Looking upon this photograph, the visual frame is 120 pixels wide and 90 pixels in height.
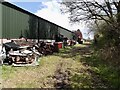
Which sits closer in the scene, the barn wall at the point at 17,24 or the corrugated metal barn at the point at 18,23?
the corrugated metal barn at the point at 18,23

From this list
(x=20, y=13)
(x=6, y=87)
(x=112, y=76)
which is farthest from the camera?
(x=20, y=13)

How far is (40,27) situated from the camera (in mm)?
30562

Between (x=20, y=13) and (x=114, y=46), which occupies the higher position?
(x=20, y=13)

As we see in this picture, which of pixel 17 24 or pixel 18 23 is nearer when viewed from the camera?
pixel 17 24

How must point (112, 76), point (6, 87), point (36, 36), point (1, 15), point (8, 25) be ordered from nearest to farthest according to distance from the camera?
point (6, 87) < point (112, 76) < point (1, 15) < point (8, 25) < point (36, 36)

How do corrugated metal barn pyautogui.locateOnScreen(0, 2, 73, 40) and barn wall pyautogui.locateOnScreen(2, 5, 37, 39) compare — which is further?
barn wall pyautogui.locateOnScreen(2, 5, 37, 39)

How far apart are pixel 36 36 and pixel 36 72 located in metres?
15.6

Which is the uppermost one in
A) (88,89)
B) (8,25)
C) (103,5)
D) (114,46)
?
(103,5)

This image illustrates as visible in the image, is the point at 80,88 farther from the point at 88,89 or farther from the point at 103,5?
the point at 103,5

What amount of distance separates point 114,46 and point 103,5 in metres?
20.0

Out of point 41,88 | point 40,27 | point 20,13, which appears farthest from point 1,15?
point 40,27

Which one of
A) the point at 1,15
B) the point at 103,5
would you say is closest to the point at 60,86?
the point at 1,15

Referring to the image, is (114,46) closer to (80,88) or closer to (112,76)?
(112,76)

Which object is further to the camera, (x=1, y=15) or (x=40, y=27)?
(x=40, y=27)
